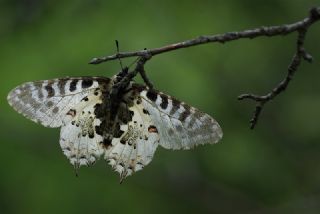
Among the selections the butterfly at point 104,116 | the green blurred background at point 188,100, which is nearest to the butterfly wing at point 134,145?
the butterfly at point 104,116

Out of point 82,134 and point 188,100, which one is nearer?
point 82,134

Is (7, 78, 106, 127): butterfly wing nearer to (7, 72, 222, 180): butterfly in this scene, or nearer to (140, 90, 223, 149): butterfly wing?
(7, 72, 222, 180): butterfly

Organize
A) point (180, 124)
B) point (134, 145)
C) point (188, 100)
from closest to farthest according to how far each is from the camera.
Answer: point (180, 124)
point (134, 145)
point (188, 100)

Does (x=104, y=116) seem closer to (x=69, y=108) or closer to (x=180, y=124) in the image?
(x=69, y=108)

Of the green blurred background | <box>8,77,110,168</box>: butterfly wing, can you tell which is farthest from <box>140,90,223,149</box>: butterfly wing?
the green blurred background

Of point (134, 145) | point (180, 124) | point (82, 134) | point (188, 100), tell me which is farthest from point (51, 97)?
point (188, 100)

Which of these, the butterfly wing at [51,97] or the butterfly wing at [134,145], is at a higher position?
the butterfly wing at [51,97]

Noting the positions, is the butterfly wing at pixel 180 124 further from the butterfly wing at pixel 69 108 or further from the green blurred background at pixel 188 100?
the green blurred background at pixel 188 100
